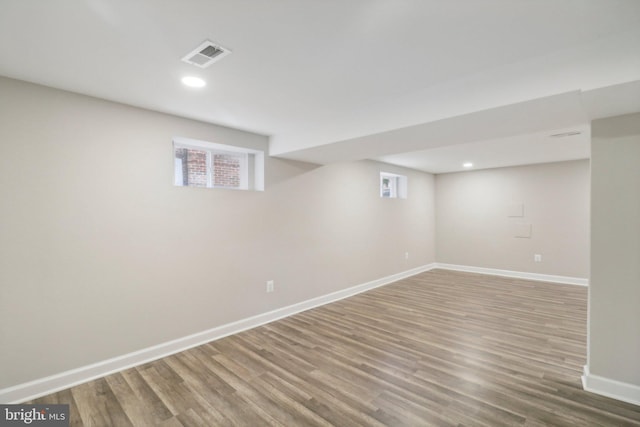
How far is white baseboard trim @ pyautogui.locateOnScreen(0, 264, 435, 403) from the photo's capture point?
2.19m

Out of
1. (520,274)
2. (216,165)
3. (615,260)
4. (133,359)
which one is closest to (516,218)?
(520,274)

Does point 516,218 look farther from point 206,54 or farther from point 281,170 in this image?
point 206,54

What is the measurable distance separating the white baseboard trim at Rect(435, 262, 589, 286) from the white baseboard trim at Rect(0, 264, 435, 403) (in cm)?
409

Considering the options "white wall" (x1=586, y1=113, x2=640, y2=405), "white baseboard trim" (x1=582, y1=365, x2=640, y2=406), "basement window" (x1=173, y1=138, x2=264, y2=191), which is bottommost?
"white baseboard trim" (x1=582, y1=365, x2=640, y2=406)

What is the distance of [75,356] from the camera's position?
2402 mm

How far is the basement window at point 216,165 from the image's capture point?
323 cm

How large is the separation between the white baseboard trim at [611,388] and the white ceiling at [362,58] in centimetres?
198

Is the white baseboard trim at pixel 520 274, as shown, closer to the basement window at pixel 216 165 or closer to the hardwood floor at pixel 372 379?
the hardwood floor at pixel 372 379

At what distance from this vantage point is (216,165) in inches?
142

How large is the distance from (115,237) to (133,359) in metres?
1.14

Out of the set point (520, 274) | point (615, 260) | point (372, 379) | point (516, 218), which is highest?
point (516, 218)

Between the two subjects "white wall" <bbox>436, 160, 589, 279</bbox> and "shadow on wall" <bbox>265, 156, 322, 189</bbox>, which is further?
"white wall" <bbox>436, 160, 589, 279</bbox>

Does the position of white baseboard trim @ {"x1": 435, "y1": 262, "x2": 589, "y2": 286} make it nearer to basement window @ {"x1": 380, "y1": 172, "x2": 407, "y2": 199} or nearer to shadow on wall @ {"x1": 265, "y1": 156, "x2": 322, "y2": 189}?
basement window @ {"x1": 380, "y1": 172, "x2": 407, "y2": 199}

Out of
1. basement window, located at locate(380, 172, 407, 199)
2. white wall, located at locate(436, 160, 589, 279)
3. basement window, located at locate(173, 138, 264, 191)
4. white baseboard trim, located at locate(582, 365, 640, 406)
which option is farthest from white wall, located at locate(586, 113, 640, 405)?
white wall, located at locate(436, 160, 589, 279)
